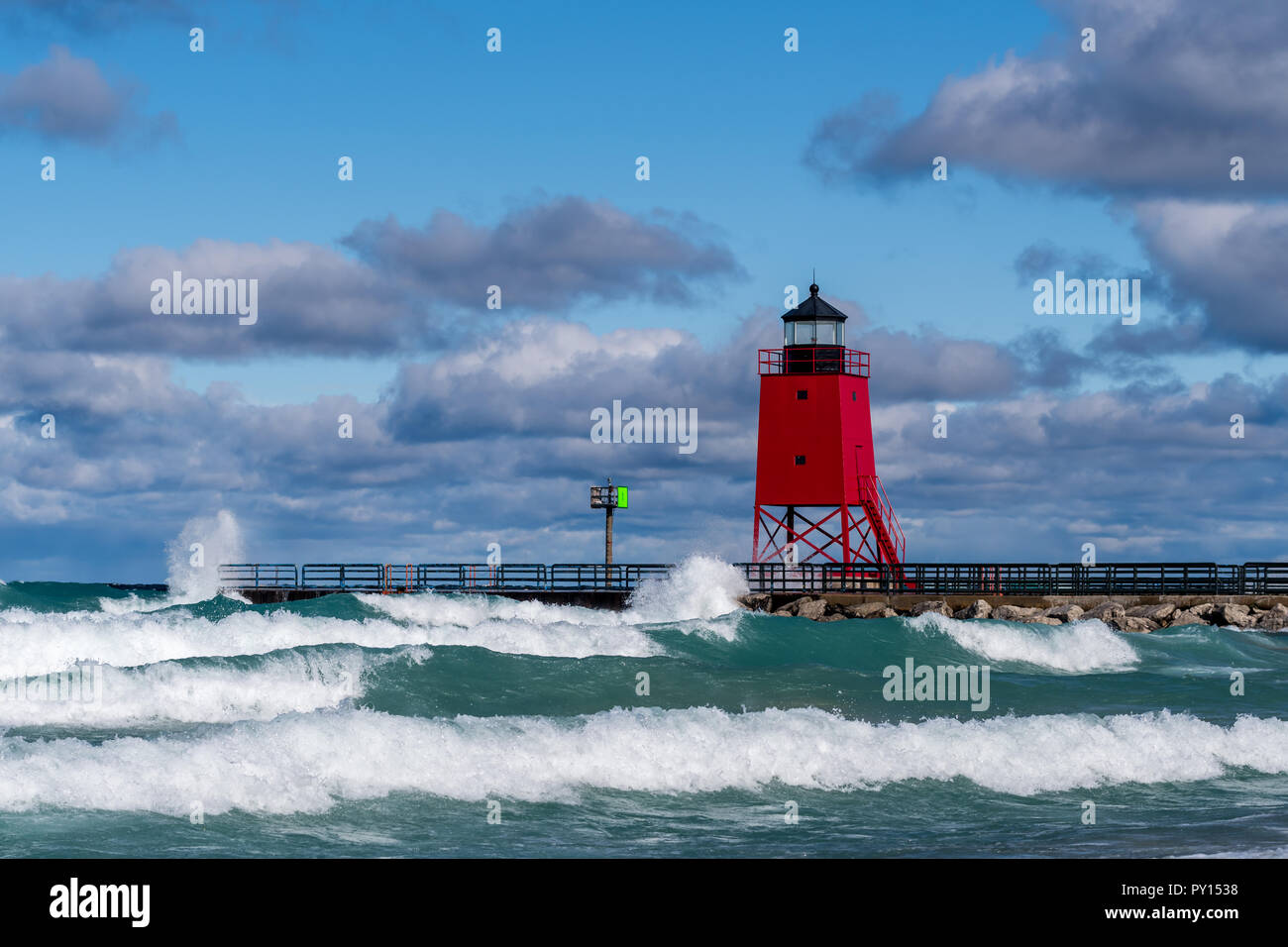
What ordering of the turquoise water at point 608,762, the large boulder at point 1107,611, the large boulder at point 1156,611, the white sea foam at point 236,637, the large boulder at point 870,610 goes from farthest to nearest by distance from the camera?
the large boulder at point 870,610 < the large boulder at point 1156,611 < the large boulder at point 1107,611 < the white sea foam at point 236,637 < the turquoise water at point 608,762

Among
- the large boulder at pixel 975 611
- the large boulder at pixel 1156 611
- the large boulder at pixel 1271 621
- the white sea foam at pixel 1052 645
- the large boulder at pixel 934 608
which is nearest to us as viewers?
the white sea foam at pixel 1052 645

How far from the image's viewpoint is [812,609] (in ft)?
119

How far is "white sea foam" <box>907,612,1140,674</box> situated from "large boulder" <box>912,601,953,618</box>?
20.5 feet

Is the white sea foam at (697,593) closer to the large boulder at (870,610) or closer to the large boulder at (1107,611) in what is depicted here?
the large boulder at (870,610)

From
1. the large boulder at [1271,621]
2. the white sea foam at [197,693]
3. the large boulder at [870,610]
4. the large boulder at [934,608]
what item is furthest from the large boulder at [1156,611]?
the white sea foam at [197,693]

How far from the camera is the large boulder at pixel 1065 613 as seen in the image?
111 ft

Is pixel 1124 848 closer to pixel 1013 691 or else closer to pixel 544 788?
pixel 544 788

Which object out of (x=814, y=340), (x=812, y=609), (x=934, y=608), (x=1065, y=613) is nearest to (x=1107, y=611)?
(x=1065, y=613)

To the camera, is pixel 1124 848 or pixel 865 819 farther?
pixel 865 819

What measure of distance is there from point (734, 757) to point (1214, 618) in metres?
23.7

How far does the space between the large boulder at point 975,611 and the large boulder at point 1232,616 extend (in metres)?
5.54
